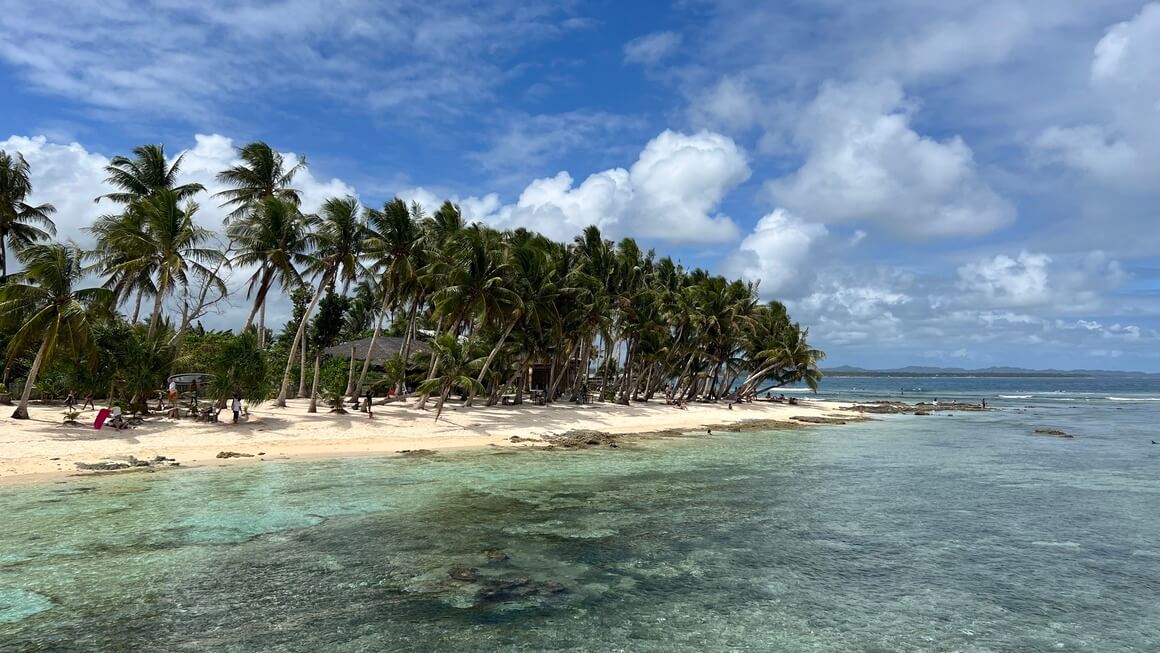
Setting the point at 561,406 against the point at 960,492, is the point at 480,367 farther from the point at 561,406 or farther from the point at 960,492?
the point at 960,492

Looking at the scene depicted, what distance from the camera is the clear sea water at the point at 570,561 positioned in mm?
7582

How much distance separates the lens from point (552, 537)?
11695mm

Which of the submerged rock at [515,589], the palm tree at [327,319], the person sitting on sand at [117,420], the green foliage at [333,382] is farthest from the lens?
the palm tree at [327,319]

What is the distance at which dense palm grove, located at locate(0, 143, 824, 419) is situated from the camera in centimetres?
2175

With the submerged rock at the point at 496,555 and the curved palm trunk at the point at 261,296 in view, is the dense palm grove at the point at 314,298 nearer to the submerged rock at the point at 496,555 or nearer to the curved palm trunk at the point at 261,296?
the curved palm trunk at the point at 261,296

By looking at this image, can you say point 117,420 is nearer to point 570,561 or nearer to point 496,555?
point 496,555

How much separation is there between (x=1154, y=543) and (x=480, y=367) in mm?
25252

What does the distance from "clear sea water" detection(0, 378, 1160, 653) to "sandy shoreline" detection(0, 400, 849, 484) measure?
249 cm

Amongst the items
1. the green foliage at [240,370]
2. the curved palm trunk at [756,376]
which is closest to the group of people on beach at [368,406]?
the green foliage at [240,370]

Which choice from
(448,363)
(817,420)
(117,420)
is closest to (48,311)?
(117,420)

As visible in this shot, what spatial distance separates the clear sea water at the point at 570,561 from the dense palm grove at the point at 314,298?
7.62m

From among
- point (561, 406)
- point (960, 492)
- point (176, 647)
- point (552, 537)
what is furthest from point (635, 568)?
point (561, 406)

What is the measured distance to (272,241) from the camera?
2655cm

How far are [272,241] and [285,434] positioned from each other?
8.24m
